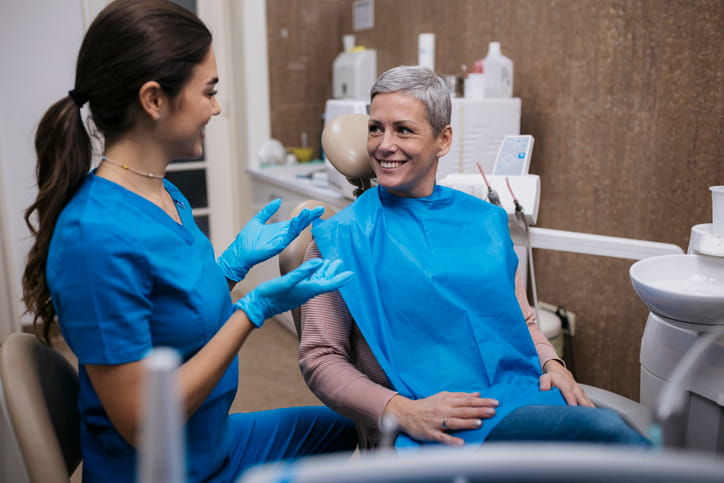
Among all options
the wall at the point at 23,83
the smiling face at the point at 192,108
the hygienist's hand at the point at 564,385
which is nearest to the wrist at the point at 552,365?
the hygienist's hand at the point at 564,385

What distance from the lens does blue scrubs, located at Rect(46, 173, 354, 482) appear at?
2.79ft

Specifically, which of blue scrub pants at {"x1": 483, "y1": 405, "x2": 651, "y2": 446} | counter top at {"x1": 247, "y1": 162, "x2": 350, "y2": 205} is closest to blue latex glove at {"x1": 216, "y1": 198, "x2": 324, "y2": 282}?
blue scrub pants at {"x1": 483, "y1": 405, "x2": 651, "y2": 446}

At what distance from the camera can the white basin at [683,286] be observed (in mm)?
1188

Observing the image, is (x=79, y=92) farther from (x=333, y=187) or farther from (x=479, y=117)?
(x=333, y=187)

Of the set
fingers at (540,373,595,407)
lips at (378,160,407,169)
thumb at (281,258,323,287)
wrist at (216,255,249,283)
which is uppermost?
lips at (378,160,407,169)

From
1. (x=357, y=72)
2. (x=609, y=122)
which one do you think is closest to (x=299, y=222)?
(x=609, y=122)

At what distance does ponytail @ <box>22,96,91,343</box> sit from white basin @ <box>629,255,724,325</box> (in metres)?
1.08

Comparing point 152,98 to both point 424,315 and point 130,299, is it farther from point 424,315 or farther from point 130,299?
point 424,315

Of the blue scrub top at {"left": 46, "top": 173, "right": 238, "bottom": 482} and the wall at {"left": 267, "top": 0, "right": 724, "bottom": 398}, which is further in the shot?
the wall at {"left": 267, "top": 0, "right": 724, "bottom": 398}

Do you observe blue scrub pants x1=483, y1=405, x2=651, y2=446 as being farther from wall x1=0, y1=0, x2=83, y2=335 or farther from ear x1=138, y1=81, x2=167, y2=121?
wall x1=0, y1=0, x2=83, y2=335

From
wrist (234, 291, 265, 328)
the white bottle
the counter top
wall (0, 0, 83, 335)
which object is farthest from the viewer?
wall (0, 0, 83, 335)

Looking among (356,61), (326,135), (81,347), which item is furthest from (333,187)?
(81,347)

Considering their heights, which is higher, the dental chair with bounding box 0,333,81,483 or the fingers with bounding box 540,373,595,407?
the dental chair with bounding box 0,333,81,483

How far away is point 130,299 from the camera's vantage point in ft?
2.87
